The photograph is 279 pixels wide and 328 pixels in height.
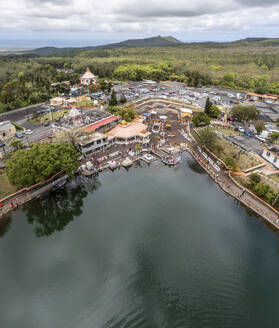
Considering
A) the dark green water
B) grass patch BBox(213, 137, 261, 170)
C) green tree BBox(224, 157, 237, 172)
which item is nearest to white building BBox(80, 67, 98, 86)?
grass patch BBox(213, 137, 261, 170)

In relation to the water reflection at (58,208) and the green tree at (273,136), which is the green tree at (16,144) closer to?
the water reflection at (58,208)

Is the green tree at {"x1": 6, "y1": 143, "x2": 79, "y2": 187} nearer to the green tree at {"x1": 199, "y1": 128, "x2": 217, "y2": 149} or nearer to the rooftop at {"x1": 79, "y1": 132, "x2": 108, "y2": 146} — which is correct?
the rooftop at {"x1": 79, "y1": 132, "x2": 108, "y2": 146}

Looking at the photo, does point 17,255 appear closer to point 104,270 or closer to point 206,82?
point 104,270

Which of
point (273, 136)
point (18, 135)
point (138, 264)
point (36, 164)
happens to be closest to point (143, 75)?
point (18, 135)

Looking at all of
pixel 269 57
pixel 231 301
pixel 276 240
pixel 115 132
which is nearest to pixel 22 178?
pixel 115 132

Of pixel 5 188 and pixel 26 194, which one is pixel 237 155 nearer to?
pixel 26 194
